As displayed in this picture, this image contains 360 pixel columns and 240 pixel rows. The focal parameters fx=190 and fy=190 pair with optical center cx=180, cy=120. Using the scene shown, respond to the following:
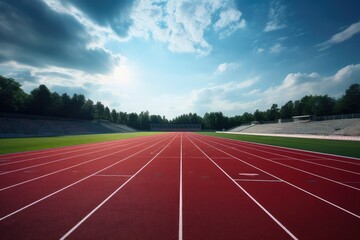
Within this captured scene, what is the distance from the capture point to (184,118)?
412 ft

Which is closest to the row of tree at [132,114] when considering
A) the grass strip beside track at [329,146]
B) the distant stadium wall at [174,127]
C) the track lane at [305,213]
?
the distant stadium wall at [174,127]

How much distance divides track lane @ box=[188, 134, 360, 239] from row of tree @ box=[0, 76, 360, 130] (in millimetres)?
69956

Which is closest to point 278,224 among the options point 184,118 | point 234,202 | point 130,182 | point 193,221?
point 234,202

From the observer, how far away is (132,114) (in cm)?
12188

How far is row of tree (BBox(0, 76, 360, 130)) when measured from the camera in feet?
194

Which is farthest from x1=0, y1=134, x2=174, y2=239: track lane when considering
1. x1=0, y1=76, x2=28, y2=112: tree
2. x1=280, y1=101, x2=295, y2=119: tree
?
x1=280, y1=101, x2=295, y2=119: tree

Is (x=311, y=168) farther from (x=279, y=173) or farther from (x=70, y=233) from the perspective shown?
(x=70, y=233)

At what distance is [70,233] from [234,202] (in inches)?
160

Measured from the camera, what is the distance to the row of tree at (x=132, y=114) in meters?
59.2

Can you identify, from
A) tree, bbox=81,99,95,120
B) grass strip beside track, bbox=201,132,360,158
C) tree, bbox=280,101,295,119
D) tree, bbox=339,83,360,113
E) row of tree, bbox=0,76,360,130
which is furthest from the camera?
tree, bbox=280,101,295,119

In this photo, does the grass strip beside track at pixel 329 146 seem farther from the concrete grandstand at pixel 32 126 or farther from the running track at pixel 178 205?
the concrete grandstand at pixel 32 126

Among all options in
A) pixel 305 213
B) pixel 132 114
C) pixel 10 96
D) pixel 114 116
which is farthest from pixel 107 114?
pixel 305 213

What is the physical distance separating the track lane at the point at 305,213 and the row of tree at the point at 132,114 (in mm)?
69956

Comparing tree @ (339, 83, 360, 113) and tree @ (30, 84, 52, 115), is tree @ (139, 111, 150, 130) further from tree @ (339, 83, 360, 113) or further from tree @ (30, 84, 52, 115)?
tree @ (339, 83, 360, 113)
